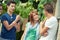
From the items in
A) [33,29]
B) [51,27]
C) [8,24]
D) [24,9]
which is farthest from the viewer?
[24,9]

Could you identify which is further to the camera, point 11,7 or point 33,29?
point 11,7

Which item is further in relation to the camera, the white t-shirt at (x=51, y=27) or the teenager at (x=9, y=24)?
the teenager at (x=9, y=24)

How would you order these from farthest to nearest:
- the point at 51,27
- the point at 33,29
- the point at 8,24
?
the point at 8,24, the point at 33,29, the point at 51,27

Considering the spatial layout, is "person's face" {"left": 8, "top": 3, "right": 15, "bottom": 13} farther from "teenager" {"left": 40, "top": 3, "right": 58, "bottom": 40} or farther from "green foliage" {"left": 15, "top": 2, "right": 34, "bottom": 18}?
"green foliage" {"left": 15, "top": 2, "right": 34, "bottom": 18}

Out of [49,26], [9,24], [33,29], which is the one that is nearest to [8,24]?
[9,24]

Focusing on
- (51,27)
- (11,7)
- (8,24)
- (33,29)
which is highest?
(11,7)

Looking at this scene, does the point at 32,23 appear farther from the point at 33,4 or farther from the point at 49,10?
the point at 33,4

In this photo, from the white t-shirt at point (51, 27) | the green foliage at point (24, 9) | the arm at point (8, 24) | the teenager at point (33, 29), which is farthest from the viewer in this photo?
the green foliage at point (24, 9)

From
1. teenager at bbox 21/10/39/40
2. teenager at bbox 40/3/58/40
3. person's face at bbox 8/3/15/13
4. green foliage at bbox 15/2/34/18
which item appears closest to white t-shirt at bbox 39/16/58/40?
teenager at bbox 40/3/58/40

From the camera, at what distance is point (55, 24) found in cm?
617

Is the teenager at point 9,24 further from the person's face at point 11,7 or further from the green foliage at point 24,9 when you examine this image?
Result: the green foliage at point 24,9

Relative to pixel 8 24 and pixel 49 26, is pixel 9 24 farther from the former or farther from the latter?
pixel 49 26

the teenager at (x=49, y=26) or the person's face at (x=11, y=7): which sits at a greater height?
the person's face at (x=11, y=7)

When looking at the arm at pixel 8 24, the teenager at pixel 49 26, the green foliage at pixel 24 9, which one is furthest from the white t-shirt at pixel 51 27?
the green foliage at pixel 24 9
